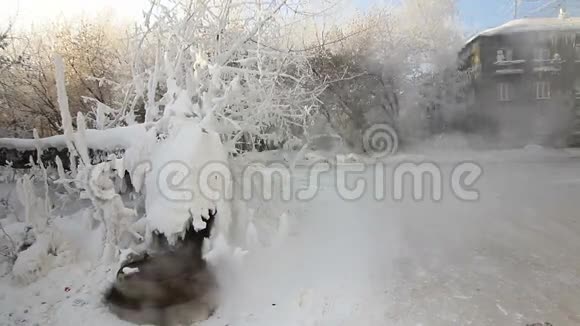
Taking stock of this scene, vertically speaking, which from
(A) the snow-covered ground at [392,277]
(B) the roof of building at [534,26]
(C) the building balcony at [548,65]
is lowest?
(A) the snow-covered ground at [392,277]

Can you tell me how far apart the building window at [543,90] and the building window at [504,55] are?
150 centimetres

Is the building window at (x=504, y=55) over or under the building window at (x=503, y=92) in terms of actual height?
over

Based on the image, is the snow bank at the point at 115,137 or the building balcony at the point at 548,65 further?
the building balcony at the point at 548,65

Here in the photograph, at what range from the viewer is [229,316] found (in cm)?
359

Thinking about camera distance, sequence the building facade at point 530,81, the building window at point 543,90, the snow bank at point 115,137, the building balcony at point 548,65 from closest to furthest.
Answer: the snow bank at point 115,137, the building facade at point 530,81, the building balcony at point 548,65, the building window at point 543,90

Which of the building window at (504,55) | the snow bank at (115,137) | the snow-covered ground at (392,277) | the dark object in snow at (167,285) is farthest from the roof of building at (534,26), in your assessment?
the dark object in snow at (167,285)

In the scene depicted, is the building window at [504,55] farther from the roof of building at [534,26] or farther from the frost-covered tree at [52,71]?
the frost-covered tree at [52,71]

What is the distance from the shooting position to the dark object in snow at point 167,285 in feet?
12.1

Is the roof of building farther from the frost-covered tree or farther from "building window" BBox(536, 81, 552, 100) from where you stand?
the frost-covered tree

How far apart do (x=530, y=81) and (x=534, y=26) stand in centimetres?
219

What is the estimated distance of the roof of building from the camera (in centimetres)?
1571

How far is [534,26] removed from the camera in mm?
16141

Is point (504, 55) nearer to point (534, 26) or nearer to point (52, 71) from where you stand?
point (534, 26)

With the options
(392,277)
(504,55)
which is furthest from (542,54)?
(392,277)
